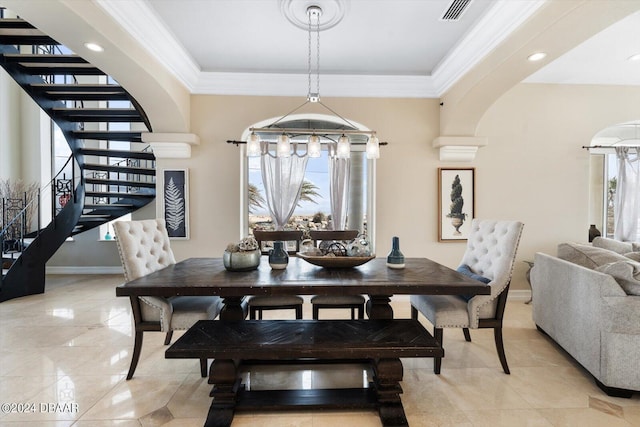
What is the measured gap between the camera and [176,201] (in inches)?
145

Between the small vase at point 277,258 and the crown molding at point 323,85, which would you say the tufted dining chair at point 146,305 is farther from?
the crown molding at point 323,85

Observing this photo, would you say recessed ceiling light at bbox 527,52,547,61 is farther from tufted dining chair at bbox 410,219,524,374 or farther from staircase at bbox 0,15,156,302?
staircase at bbox 0,15,156,302

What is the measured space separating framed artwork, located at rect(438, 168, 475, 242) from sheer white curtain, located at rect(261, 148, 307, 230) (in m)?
1.98

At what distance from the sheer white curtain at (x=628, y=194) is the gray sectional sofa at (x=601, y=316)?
256 centimetres

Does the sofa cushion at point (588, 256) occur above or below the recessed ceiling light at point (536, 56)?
below

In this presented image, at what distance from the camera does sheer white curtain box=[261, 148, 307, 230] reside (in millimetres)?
4332

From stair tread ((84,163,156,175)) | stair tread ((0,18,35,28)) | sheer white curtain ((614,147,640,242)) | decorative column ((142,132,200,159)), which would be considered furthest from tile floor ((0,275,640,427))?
stair tread ((0,18,35,28))

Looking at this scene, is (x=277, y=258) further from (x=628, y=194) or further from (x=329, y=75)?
(x=628, y=194)

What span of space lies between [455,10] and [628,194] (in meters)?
3.97

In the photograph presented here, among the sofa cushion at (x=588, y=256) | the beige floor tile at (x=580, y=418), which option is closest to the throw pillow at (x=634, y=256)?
the sofa cushion at (x=588, y=256)

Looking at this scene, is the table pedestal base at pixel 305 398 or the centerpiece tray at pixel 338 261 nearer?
the table pedestal base at pixel 305 398

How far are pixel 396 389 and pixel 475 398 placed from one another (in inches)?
23.6

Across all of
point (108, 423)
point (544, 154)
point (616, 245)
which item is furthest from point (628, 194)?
point (108, 423)

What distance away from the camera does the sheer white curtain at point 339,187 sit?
4.42m
